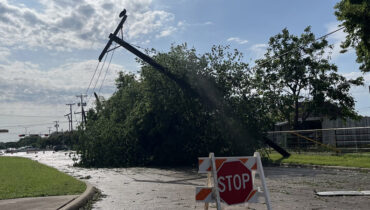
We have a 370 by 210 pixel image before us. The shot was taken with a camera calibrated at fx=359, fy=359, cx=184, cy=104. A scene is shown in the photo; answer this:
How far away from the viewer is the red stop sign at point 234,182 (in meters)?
5.87

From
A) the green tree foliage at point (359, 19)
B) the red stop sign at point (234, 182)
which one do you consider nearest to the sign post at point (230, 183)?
the red stop sign at point (234, 182)

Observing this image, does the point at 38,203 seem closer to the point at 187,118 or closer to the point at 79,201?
the point at 79,201

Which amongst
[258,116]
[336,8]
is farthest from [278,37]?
[258,116]

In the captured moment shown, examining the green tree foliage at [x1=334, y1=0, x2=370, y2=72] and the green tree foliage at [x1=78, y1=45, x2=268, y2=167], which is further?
the green tree foliage at [x1=78, y1=45, x2=268, y2=167]

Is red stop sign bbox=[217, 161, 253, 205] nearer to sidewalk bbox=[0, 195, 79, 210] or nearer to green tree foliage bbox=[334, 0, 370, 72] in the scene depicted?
sidewalk bbox=[0, 195, 79, 210]

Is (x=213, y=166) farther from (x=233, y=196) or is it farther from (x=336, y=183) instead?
(x=336, y=183)

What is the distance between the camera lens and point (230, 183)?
5965 mm

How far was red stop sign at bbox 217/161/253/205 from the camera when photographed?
5871 millimetres

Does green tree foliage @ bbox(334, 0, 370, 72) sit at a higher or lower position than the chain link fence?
higher

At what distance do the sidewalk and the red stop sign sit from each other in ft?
11.0

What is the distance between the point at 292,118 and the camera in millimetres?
39469

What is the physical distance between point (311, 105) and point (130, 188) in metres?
28.0

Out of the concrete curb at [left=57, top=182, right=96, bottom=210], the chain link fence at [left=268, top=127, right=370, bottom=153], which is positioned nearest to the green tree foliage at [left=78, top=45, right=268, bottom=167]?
the chain link fence at [left=268, top=127, right=370, bottom=153]

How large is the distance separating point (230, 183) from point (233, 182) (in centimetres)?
6
